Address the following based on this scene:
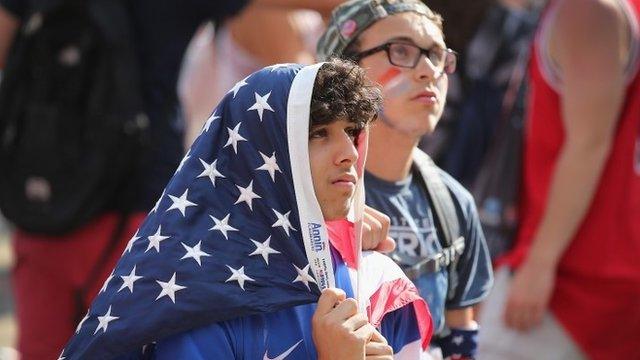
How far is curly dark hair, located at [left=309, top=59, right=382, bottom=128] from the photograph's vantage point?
283cm

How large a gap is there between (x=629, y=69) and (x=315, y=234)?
6.37 feet

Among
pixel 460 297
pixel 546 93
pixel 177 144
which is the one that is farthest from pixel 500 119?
pixel 460 297

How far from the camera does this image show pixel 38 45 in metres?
4.32

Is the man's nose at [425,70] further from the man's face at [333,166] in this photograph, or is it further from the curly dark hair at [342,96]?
the man's face at [333,166]

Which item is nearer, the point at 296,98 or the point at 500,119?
the point at 296,98

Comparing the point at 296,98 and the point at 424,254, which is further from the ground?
the point at 296,98

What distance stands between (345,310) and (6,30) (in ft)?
6.84

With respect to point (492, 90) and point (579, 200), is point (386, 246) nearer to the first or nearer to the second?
point (579, 200)

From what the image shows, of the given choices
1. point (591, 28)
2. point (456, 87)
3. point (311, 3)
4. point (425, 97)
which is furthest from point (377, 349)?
point (456, 87)

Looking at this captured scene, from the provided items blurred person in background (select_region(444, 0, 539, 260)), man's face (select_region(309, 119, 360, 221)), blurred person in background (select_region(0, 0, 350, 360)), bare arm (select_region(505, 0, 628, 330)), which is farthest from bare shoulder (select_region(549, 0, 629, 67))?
man's face (select_region(309, 119, 360, 221))

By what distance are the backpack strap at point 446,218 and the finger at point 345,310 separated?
2.49ft

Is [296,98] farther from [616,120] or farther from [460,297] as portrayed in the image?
[616,120]

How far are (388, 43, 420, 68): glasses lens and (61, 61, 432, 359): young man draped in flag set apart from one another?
59 cm

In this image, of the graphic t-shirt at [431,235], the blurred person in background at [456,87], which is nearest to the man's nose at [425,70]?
the graphic t-shirt at [431,235]
